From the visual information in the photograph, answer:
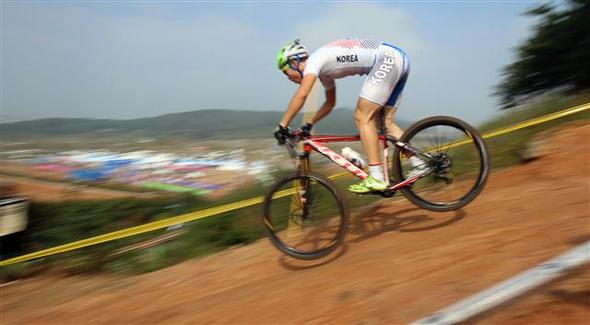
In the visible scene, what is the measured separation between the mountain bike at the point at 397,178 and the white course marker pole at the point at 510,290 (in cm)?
181

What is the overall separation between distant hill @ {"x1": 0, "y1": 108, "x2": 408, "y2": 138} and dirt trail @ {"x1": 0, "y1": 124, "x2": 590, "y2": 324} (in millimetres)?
4107

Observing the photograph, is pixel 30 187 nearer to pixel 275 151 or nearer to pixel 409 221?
pixel 275 151

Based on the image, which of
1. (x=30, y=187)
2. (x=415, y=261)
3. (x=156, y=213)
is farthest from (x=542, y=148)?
(x=30, y=187)

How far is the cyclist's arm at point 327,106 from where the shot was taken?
190 inches

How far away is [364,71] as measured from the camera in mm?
4453

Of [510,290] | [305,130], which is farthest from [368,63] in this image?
[510,290]

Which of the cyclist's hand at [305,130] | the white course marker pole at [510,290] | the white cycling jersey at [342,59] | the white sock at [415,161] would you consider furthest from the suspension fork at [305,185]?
the white course marker pole at [510,290]

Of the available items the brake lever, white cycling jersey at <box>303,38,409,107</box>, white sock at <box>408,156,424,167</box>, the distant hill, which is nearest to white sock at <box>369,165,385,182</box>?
white sock at <box>408,156,424,167</box>

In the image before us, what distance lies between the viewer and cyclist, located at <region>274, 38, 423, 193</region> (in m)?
4.31

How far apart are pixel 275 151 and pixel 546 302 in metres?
5.77

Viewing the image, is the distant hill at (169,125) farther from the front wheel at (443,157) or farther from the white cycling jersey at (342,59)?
the front wheel at (443,157)

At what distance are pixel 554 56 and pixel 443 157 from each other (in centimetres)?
931

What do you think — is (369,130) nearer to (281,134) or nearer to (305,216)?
(281,134)

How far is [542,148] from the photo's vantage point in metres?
6.02
